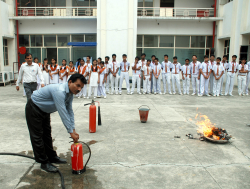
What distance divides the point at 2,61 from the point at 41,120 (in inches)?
665

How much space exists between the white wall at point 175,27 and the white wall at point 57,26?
4.48m

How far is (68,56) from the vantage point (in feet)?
67.8

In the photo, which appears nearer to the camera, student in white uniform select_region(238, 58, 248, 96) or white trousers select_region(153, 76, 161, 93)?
student in white uniform select_region(238, 58, 248, 96)

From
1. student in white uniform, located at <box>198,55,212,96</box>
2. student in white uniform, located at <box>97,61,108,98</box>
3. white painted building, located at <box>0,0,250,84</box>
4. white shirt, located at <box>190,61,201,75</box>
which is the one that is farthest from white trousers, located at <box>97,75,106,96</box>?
white painted building, located at <box>0,0,250,84</box>

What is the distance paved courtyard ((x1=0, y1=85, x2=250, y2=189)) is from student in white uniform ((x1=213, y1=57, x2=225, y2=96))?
5.06m

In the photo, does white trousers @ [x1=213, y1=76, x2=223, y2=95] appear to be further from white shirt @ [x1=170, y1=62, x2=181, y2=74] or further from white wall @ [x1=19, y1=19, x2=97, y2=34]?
white wall @ [x1=19, y1=19, x2=97, y2=34]

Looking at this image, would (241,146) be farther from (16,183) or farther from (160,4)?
(160,4)

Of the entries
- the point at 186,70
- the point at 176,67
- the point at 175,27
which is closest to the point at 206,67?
the point at 186,70

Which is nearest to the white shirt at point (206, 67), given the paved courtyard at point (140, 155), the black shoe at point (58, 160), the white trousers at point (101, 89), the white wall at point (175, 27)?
the paved courtyard at point (140, 155)

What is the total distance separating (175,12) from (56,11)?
10444mm

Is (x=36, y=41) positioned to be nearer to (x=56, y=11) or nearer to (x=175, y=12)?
(x=56, y=11)

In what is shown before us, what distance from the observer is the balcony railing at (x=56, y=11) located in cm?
1991

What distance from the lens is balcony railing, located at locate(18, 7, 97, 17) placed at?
19906mm

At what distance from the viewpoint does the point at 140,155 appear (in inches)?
180
